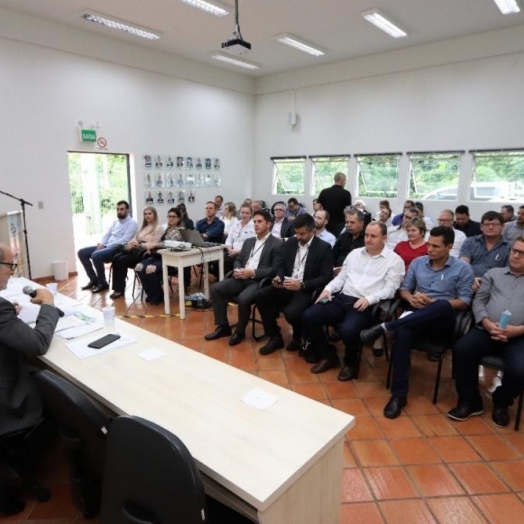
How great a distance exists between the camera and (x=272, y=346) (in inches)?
137

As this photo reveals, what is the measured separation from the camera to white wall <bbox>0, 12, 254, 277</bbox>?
5.49 meters

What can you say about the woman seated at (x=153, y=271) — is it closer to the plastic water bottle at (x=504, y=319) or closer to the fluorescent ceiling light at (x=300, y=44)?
the plastic water bottle at (x=504, y=319)

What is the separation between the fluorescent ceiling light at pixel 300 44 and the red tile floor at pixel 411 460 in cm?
539

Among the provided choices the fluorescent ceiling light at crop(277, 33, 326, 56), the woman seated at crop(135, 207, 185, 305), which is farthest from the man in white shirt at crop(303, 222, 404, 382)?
the fluorescent ceiling light at crop(277, 33, 326, 56)

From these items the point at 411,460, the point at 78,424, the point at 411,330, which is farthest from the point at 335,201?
the point at 78,424

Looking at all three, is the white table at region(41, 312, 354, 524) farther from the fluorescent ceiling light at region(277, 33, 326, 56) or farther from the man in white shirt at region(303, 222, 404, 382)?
the fluorescent ceiling light at region(277, 33, 326, 56)

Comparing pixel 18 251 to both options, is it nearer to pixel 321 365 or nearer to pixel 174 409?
pixel 321 365

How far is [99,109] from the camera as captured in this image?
20.9 feet

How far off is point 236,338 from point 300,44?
5383 millimetres

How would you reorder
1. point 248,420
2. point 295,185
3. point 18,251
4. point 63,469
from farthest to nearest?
point 295,185 < point 18,251 < point 63,469 < point 248,420

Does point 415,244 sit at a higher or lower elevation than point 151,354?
higher

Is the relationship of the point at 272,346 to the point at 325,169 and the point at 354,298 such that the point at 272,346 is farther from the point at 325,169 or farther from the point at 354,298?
the point at 325,169

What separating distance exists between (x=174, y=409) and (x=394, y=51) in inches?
295

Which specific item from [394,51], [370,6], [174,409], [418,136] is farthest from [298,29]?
[174,409]
